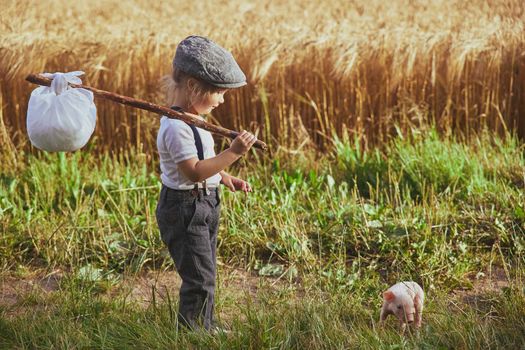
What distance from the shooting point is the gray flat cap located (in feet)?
10.5

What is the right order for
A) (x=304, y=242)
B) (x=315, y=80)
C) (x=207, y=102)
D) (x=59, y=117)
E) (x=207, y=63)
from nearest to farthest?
1. (x=59, y=117)
2. (x=207, y=63)
3. (x=207, y=102)
4. (x=304, y=242)
5. (x=315, y=80)

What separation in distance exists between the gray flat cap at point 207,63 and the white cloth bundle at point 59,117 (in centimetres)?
41

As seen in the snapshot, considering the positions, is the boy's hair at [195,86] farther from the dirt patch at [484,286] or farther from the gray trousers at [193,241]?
the dirt patch at [484,286]

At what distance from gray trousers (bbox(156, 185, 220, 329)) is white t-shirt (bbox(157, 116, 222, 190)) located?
4 centimetres

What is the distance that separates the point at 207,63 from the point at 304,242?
4.70 feet

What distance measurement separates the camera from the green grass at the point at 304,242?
3.31 metres

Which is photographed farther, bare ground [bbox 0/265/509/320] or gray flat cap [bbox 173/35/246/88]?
bare ground [bbox 0/265/509/320]

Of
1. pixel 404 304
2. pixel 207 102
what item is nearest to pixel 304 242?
pixel 404 304

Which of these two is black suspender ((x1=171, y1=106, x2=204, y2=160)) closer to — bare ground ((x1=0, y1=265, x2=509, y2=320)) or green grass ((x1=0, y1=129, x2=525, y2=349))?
green grass ((x1=0, y1=129, x2=525, y2=349))

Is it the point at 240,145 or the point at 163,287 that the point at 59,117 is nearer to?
the point at 240,145

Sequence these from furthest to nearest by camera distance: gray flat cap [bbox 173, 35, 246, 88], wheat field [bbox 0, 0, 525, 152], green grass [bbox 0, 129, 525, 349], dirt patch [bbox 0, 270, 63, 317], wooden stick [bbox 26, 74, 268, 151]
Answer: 1. wheat field [bbox 0, 0, 525, 152]
2. dirt patch [bbox 0, 270, 63, 317]
3. green grass [bbox 0, 129, 525, 349]
4. gray flat cap [bbox 173, 35, 246, 88]
5. wooden stick [bbox 26, 74, 268, 151]

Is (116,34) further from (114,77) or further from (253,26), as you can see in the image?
(253,26)

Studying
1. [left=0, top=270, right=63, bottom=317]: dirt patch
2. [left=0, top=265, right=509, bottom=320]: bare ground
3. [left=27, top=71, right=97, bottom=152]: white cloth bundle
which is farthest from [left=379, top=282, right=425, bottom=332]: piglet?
[left=0, top=270, right=63, bottom=317]: dirt patch

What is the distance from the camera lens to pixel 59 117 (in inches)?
121
